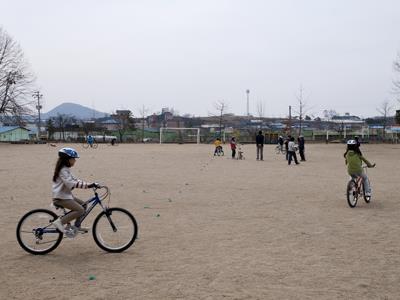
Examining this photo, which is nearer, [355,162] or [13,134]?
[355,162]

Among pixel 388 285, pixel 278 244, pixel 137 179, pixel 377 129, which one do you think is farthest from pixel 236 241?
pixel 377 129

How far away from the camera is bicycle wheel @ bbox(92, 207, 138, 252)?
690 centimetres

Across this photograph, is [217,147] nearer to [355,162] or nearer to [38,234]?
[355,162]

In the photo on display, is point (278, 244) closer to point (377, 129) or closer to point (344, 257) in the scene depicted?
point (344, 257)

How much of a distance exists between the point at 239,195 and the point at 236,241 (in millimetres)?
5343

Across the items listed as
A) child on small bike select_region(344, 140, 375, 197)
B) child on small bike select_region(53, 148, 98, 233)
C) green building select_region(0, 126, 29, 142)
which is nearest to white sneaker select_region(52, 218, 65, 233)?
child on small bike select_region(53, 148, 98, 233)

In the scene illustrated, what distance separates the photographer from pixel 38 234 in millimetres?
6770

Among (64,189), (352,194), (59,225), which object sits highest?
(64,189)

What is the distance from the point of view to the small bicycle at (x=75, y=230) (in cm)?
681

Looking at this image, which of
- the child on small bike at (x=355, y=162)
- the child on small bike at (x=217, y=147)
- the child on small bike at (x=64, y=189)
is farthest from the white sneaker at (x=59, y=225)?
the child on small bike at (x=217, y=147)

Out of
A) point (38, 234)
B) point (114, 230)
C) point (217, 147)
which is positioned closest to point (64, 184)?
point (38, 234)

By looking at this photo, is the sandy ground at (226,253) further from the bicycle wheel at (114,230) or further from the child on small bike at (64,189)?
the child on small bike at (64,189)

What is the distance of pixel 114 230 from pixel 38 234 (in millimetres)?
998

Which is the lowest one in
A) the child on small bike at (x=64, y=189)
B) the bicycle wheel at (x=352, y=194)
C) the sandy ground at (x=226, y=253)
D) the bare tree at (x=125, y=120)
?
the sandy ground at (x=226, y=253)
